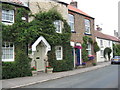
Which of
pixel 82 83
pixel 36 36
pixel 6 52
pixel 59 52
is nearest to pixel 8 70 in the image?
pixel 6 52

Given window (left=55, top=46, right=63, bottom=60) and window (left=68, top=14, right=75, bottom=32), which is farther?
window (left=68, top=14, right=75, bottom=32)

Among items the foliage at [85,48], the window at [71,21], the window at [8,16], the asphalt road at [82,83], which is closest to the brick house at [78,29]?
the window at [71,21]

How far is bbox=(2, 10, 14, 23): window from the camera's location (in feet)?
38.3

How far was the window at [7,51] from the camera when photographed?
11.4 m

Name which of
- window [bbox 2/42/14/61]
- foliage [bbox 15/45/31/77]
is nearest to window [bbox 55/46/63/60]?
foliage [bbox 15/45/31/77]

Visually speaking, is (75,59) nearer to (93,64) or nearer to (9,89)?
(93,64)

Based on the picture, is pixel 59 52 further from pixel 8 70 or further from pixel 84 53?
pixel 8 70

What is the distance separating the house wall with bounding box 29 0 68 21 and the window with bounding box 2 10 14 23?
1.68 metres

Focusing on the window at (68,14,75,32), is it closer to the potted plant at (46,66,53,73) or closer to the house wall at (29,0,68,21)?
the house wall at (29,0,68,21)

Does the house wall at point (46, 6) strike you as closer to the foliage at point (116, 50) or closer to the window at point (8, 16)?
the window at point (8, 16)

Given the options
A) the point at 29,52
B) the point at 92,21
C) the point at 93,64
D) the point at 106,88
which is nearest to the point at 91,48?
the point at 93,64

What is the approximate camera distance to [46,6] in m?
14.5

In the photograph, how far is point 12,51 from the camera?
11.8m

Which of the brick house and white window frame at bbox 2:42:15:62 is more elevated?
the brick house
